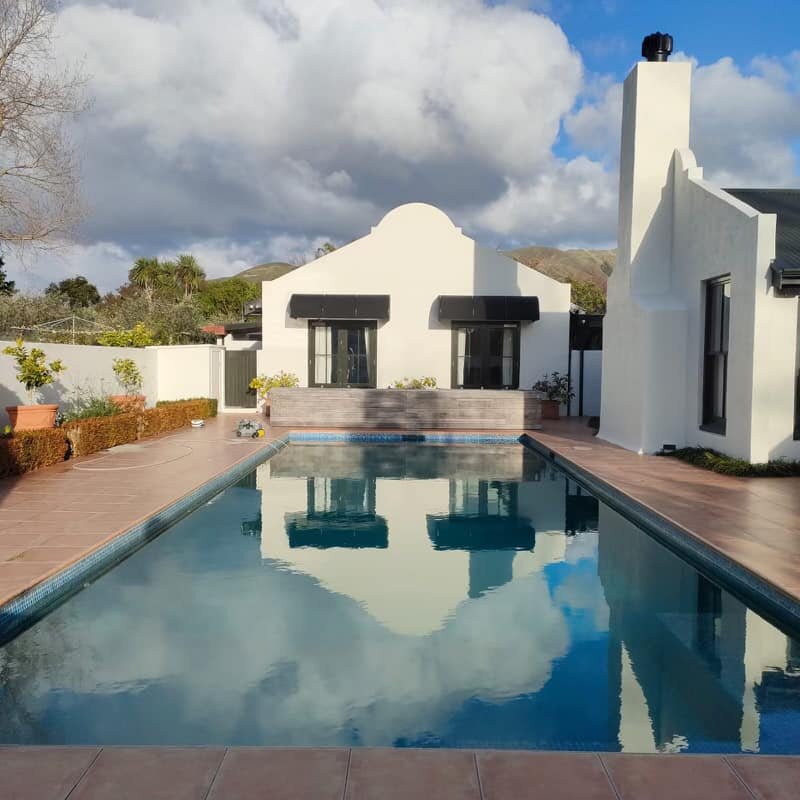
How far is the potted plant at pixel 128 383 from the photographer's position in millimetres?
14680

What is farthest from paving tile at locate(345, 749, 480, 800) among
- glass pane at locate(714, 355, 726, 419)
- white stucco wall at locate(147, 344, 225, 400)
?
white stucco wall at locate(147, 344, 225, 400)

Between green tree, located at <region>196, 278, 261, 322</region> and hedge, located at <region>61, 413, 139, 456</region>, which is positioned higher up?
green tree, located at <region>196, 278, 261, 322</region>

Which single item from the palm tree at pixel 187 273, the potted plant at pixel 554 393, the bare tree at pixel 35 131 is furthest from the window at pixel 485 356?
the palm tree at pixel 187 273

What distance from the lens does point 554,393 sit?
19844mm

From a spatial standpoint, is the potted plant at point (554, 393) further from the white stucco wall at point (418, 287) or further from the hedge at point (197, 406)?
the hedge at point (197, 406)

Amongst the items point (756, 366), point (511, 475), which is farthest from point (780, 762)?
point (511, 475)

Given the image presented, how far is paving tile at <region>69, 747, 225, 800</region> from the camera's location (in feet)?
9.04

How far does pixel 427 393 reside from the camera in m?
18.1

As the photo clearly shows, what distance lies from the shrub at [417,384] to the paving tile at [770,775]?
16915 millimetres

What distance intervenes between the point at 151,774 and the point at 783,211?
13.3 metres

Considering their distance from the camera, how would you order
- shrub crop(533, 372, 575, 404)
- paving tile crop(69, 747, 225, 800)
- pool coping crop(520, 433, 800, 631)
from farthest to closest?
shrub crop(533, 372, 575, 404)
pool coping crop(520, 433, 800, 631)
paving tile crop(69, 747, 225, 800)

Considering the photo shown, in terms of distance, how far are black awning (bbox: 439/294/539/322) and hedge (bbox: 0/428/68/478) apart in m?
11.3

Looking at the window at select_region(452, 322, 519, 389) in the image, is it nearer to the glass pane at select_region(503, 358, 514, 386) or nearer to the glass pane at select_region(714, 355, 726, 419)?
the glass pane at select_region(503, 358, 514, 386)

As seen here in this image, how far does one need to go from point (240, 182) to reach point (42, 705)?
86.3ft
